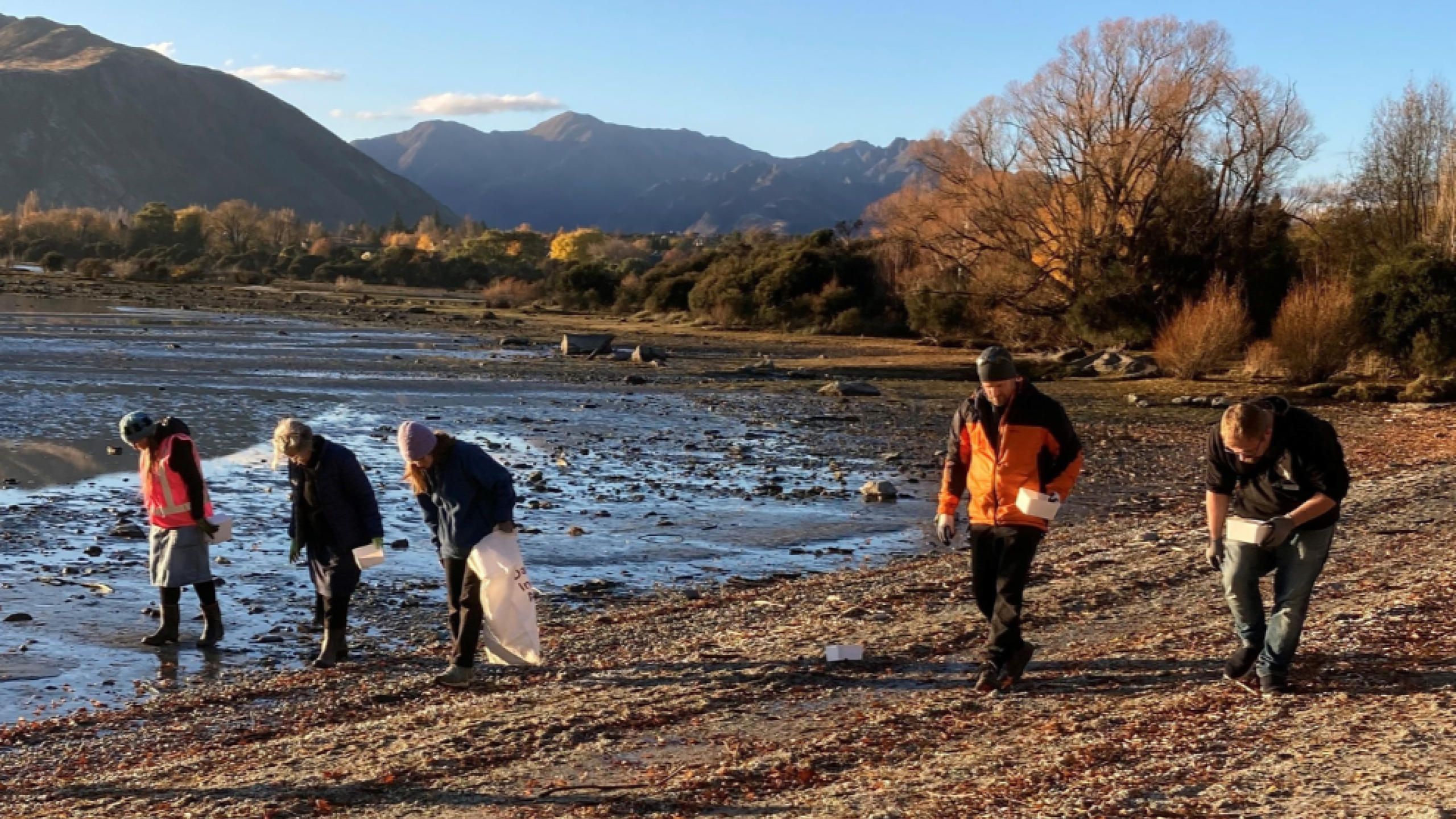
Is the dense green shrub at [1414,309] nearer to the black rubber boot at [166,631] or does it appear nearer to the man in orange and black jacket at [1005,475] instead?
the man in orange and black jacket at [1005,475]

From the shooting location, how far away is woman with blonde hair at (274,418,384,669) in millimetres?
8836

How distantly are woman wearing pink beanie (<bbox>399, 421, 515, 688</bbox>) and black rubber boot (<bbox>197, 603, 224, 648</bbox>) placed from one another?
2.04 m

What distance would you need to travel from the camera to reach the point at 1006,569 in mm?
7562

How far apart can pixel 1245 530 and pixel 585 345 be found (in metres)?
35.5

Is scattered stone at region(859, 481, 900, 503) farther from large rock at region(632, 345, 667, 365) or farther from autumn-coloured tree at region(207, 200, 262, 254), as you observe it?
autumn-coloured tree at region(207, 200, 262, 254)

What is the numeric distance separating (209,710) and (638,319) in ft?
192

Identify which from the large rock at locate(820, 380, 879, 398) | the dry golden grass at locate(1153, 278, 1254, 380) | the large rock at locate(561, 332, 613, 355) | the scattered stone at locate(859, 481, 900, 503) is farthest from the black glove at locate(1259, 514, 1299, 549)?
the large rock at locate(561, 332, 613, 355)

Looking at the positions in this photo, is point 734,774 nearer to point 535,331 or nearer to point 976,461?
point 976,461

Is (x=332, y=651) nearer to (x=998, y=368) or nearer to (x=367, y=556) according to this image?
(x=367, y=556)

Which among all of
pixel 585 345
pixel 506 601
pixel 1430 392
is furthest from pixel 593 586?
pixel 585 345

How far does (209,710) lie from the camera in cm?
778

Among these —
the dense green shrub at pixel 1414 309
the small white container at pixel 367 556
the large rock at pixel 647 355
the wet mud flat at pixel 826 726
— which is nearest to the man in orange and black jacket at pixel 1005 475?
the wet mud flat at pixel 826 726

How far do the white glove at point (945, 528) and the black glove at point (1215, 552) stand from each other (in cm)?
140

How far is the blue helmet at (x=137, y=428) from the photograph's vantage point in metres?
9.13
